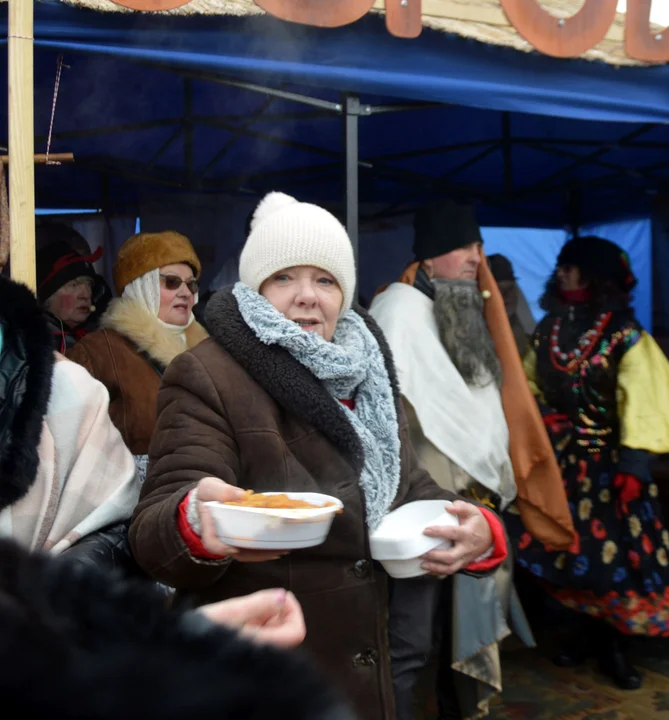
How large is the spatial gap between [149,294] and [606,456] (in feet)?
7.89

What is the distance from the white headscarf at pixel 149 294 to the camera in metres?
3.52

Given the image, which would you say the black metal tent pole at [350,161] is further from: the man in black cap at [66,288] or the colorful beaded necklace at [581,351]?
the man in black cap at [66,288]

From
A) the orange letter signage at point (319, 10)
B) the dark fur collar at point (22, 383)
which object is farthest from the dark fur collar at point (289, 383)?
the orange letter signage at point (319, 10)

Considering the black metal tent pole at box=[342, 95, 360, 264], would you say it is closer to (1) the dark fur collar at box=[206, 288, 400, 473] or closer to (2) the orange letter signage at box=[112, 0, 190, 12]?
(2) the orange letter signage at box=[112, 0, 190, 12]

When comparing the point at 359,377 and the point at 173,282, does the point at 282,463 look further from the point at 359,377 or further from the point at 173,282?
the point at 173,282

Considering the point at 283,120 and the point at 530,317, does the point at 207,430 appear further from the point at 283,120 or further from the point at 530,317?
the point at 530,317

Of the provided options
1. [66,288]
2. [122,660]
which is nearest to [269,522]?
[122,660]

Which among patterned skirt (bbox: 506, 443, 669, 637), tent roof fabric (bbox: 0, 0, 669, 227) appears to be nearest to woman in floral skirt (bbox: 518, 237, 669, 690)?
patterned skirt (bbox: 506, 443, 669, 637)

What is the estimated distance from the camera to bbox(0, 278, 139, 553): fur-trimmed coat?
5.34 feet

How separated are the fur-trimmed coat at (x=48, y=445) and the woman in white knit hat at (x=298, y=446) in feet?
0.50

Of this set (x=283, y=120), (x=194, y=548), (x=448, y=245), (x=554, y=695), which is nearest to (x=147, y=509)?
(x=194, y=548)

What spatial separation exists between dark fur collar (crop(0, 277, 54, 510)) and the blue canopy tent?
1118 mm

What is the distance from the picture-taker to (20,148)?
2.01 meters

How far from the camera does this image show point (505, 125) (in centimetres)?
555
